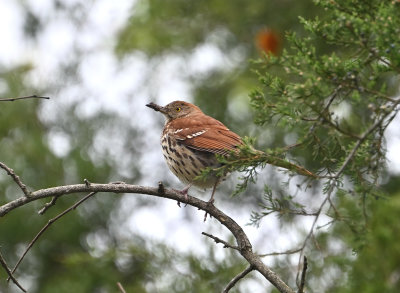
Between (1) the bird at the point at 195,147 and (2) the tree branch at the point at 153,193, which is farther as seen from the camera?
(1) the bird at the point at 195,147

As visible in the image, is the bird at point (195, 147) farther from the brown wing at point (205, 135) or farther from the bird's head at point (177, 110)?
the bird's head at point (177, 110)

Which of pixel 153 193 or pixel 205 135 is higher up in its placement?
pixel 205 135

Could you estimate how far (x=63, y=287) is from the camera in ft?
20.4

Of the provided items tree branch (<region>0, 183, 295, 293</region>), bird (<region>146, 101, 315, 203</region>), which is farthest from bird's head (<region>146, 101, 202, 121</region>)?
tree branch (<region>0, 183, 295, 293</region>)

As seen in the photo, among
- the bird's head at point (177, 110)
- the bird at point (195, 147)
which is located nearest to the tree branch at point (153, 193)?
the bird at point (195, 147)

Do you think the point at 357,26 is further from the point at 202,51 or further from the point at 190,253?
the point at 202,51

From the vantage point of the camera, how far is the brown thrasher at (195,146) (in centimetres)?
446

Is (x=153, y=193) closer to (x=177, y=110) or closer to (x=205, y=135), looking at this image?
(x=205, y=135)

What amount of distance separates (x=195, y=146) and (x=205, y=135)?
0.45 ft

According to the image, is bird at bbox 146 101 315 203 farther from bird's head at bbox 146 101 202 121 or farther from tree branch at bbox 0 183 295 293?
tree branch at bbox 0 183 295 293

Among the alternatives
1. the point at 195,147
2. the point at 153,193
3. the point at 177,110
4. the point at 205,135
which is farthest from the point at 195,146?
the point at 153,193

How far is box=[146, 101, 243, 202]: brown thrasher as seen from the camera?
4465mm

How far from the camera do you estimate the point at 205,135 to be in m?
4.69

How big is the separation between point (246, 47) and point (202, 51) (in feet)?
2.00
